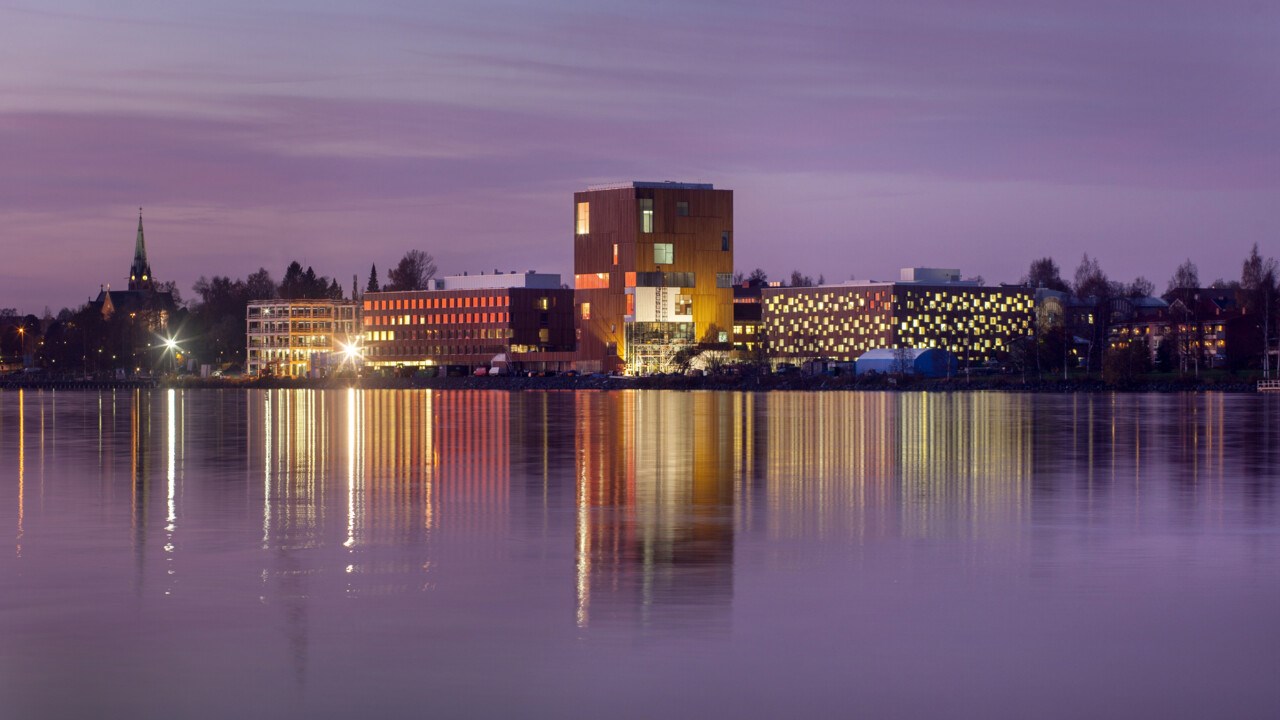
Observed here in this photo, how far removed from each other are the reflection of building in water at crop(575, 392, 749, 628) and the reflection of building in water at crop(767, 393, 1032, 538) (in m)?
1.30

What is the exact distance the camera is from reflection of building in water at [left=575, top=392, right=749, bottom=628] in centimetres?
1538

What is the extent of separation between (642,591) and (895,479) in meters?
16.1

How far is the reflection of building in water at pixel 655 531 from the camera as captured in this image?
50.5ft

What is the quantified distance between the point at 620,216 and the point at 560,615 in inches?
7288

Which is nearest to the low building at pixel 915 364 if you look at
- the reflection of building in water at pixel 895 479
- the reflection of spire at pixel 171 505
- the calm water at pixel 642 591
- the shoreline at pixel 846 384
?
the shoreline at pixel 846 384

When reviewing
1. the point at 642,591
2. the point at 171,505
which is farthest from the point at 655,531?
the point at 171,505

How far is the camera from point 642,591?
16109mm

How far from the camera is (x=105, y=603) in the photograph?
15.6 metres

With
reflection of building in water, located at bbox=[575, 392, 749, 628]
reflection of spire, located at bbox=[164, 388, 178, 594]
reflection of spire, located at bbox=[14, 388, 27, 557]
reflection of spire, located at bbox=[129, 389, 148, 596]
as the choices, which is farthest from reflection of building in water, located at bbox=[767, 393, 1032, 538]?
reflection of spire, located at bbox=[14, 388, 27, 557]

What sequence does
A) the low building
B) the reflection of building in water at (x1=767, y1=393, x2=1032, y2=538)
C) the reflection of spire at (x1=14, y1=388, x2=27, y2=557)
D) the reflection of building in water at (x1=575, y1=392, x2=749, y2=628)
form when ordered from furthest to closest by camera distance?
the low building < the reflection of building in water at (x1=767, y1=393, x2=1032, y2=538) < the reflection of spire at (x1=14, y1=388, x2=27, y2=557) < the reflection of building in water at (x1=575, y1=392, x2=749, y2=628)

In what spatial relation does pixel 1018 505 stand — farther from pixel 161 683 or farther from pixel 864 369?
pixel 864 369

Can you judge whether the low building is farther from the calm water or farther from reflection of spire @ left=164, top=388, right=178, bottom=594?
the calm water

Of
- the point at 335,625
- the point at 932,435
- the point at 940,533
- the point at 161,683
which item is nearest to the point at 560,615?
the point at 335,625

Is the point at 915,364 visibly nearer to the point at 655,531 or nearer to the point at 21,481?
the point at 21,481
